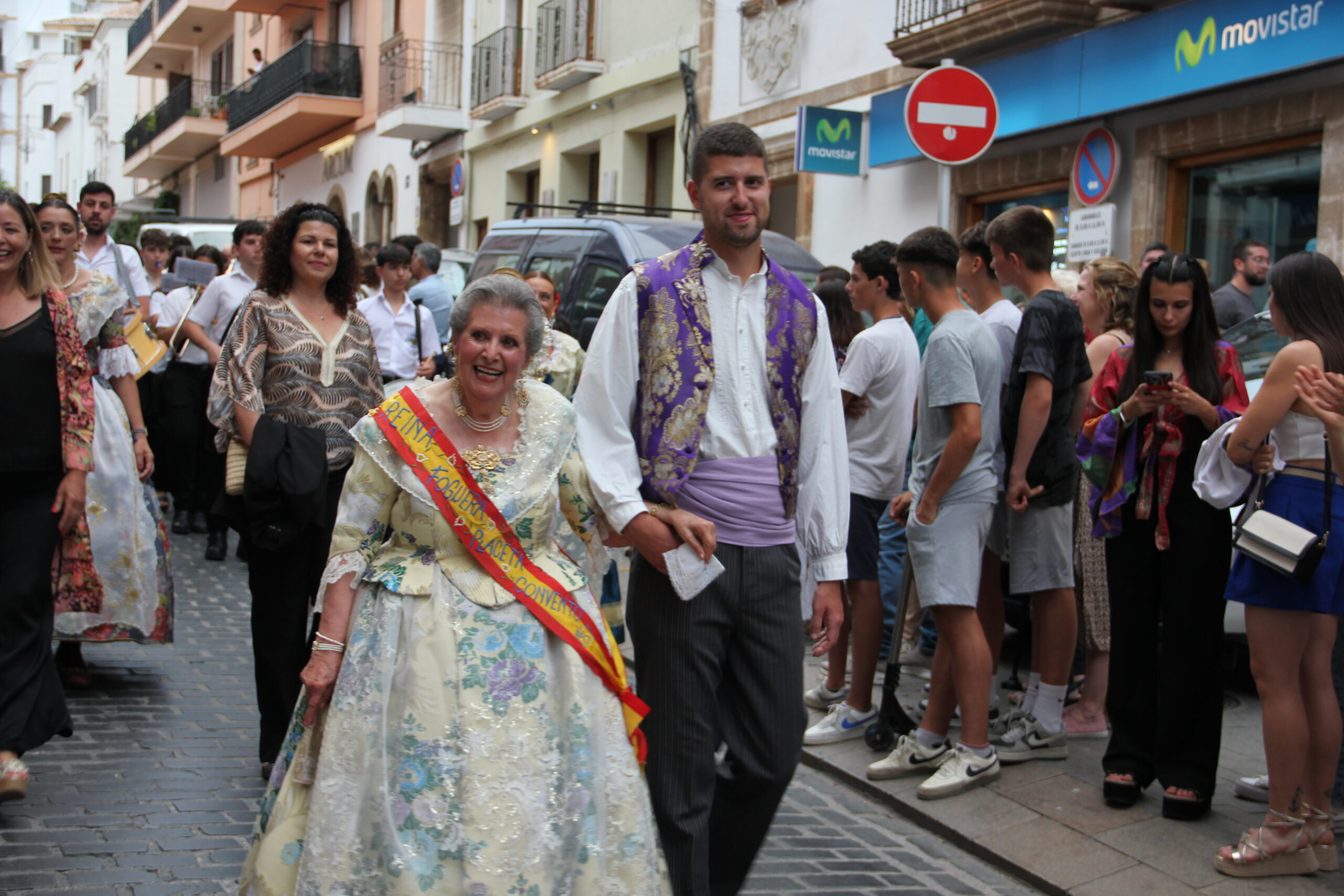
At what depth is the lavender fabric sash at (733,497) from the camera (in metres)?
3.65

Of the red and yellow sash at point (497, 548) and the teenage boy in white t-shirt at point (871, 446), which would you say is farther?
the teenage boy in white t-shirt at point (871, 446)

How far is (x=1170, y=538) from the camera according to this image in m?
5.07

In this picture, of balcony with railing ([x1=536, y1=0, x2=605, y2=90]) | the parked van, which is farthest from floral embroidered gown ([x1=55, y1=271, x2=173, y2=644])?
balcony with railing ([x1=536, y1=0, x2=605, y2=90])

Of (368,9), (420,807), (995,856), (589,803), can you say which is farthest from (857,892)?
(368,9)

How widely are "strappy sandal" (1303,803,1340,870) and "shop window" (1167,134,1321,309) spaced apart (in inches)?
263

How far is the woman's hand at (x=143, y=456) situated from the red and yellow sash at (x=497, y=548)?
322cm

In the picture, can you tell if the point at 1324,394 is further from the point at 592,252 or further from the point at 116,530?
the point at 592,252

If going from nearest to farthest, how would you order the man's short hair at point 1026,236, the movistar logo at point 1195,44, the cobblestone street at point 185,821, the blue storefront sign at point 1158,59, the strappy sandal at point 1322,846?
the cobblestone street at point 185,821 < the strappy sandal at point 1322,846 < the man's short hair at point 1026,236 < the blue storefront sign at point 1158,59 < the movistar logo at point 1195,44

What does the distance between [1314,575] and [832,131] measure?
A: 10970 mm

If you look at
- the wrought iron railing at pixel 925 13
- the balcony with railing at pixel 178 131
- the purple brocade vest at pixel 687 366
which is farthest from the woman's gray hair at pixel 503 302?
the balcony with railing at pixel 178 131

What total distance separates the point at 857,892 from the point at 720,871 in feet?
2.72

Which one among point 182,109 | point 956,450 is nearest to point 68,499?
point 956,450

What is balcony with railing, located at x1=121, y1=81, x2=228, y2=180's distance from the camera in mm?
41906

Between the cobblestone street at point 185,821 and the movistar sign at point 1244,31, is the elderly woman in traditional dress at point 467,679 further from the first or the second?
the movistar sign at point 1244,31
